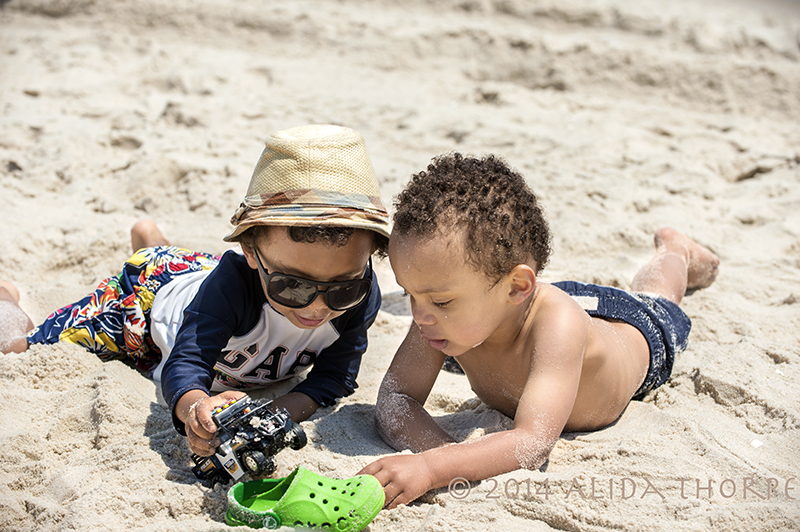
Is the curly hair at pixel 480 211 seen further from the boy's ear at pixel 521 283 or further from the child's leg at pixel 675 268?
the child's leg at pixel 675 268

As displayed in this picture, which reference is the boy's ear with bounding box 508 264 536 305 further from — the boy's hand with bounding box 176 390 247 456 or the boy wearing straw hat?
the boy's hand with bounding box 176 390 247 456

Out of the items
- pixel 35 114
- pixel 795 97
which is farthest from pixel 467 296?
pixel 795 97

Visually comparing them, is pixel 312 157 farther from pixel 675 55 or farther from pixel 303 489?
pixel 675 55

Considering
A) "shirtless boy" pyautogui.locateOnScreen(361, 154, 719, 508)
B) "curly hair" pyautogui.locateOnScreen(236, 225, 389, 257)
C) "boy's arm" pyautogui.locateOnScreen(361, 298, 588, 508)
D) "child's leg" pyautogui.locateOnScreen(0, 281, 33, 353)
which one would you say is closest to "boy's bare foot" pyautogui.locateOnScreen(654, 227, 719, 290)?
"shirtless boy" pyautogui.locateOnScreen(361, 154, 719, 508)

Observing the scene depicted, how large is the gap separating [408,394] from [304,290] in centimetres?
56

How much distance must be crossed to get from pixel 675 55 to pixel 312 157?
216 inches

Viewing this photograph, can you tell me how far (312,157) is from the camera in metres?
2.20

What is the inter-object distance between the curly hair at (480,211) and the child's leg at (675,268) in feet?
4.47

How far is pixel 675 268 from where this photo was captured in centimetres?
327

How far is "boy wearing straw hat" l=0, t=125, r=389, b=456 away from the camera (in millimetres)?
2137

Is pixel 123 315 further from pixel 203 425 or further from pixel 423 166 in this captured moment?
pixel 423 166

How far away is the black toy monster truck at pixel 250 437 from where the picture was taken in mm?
1834

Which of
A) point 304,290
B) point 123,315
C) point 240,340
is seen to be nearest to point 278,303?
point 304,290

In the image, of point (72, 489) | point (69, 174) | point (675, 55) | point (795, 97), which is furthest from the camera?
point (675, 55)
